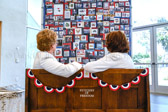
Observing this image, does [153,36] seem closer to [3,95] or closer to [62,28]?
[62,28]

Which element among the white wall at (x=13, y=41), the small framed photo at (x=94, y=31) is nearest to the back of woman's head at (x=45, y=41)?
the small framed photo at (x=94, y=31)

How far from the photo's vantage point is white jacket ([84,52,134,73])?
159 centimetres

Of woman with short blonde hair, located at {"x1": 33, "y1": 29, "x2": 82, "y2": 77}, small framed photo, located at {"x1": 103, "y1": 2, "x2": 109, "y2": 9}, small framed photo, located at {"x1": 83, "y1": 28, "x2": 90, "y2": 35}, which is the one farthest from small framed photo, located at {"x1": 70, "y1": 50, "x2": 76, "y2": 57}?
woman with short blonde hair, located at {"x1": 33, "y1": 29, "x2": 82, "y2": 77}

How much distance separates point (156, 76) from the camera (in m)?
7.11

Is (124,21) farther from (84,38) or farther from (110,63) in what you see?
(110,63)

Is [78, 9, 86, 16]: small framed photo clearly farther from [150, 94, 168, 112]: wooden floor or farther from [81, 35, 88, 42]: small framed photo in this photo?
[150, 94, 168, 112]: wooden floor

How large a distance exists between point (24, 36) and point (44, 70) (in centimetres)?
480

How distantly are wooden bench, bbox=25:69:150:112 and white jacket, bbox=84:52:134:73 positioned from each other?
0.19 ft

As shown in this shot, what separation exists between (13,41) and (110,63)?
4.84m

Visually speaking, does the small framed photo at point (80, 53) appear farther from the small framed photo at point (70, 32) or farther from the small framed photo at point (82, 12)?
the small framed photo at point (82, 12)

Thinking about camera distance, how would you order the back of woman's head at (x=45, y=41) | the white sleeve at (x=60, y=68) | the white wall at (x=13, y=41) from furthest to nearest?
the white wall at (x=13, y=41)
the back of woman's head at (x=45, y=41)
the white sleeve at (x=60, y=68)

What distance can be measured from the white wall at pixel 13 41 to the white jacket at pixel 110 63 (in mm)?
4541

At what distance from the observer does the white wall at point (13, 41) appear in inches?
215

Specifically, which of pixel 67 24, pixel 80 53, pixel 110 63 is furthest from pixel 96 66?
pixel 67 24
